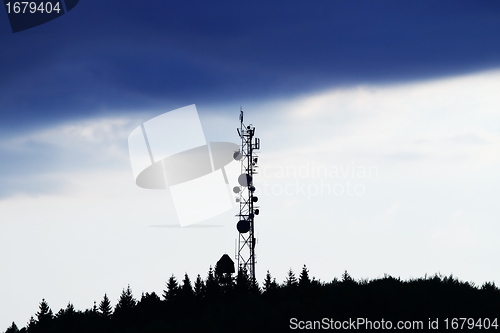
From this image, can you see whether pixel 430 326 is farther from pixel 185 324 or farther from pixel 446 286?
pixel 185 324

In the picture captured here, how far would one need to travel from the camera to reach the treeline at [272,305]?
27.1 metres

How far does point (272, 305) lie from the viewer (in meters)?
31.0

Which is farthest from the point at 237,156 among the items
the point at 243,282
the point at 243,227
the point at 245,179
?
the point at 243,282

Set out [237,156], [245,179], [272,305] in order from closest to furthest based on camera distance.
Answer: [272,305], [245,179], [237,156]

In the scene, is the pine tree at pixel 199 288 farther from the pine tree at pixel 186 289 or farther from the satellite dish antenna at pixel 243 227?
the satellite dish antenna at pixel 243 227

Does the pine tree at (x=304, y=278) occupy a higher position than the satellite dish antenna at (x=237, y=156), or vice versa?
the satellite dish antenna at (x=237, y=156)

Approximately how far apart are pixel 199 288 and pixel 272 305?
8800 mm

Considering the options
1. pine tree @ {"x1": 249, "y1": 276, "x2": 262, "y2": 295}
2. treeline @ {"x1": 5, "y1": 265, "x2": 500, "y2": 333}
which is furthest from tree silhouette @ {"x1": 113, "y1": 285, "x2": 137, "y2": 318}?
pine tree @ {"x1": 249, "y1": 276, "x2": 262, "y2": 295}

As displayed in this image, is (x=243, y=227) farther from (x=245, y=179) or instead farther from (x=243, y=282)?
(x=243, y=282)

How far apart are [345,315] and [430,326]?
4493 millimetres

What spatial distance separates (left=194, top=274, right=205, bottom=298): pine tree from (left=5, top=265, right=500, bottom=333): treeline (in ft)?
0.10

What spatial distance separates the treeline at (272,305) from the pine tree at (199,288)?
0.03 m

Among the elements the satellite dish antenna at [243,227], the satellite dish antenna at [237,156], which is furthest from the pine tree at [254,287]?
the satellite dish antenna at [237,156]

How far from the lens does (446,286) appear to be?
33.3 m
